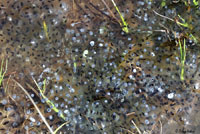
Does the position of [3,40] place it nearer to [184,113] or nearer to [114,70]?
[114,70]

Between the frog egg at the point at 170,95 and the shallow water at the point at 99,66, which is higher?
the shallow water at the point at 99,66

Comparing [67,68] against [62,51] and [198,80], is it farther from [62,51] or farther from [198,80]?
[198,80]

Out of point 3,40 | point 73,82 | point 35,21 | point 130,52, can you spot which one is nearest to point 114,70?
point 130,52

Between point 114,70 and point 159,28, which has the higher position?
point 159,28

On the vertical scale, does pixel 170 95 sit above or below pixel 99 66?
below

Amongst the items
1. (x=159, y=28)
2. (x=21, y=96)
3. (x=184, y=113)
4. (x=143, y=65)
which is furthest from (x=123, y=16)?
(x=21, y=96)

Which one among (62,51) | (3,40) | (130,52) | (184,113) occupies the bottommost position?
(184,113)

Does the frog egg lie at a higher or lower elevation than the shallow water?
lower
